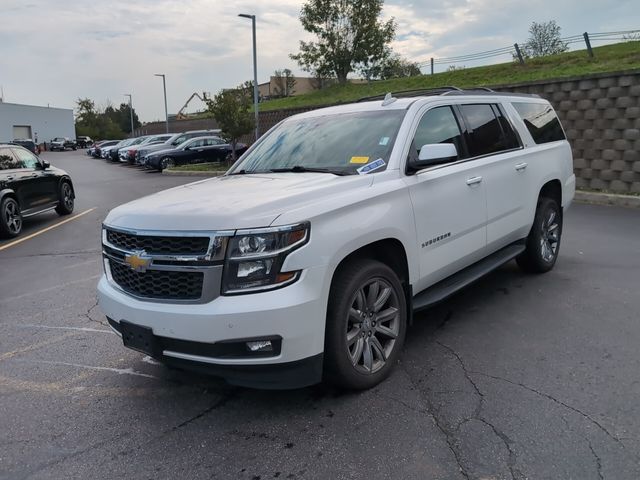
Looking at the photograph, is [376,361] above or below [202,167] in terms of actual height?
below

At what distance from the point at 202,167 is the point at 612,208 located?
17.9 metres

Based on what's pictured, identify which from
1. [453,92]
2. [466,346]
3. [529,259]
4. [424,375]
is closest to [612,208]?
[529,259]

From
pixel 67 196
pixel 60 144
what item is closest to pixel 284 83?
pixel 60 144

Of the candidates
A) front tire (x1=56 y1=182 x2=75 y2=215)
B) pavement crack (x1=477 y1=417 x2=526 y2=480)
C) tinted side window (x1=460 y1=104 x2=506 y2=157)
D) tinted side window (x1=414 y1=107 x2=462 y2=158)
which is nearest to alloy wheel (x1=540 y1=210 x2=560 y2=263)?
tinted side window (x1=460 y1=104 x2=506 y2=157)

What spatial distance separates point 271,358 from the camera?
9.46 ft

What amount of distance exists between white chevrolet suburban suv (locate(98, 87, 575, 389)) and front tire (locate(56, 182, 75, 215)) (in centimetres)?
869

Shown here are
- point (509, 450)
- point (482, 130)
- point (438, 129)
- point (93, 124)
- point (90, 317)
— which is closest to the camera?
point (509, 450)

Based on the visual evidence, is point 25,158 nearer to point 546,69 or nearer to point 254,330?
point 254,330

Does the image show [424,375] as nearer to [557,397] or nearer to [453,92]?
[557,397]

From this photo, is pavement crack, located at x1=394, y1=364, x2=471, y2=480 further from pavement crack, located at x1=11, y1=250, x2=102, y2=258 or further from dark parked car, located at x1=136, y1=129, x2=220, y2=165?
dark parked car, located at x1=136, y1=129, x2=220, y2=165

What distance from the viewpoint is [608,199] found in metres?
10.8

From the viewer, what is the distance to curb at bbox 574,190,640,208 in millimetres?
10406

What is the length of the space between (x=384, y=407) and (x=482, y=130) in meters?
2.85

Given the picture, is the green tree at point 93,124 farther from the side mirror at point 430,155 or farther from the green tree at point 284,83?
the side mirror at point 430,155
